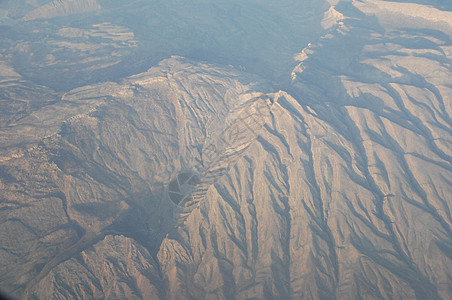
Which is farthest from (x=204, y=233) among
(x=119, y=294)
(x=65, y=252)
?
(x=65, y=252)

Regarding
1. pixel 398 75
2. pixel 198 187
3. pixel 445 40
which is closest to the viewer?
pixel 198 187

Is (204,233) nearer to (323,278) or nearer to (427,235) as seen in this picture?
(323,278)

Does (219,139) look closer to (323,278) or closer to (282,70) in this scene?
(323,278)

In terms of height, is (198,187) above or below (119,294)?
above

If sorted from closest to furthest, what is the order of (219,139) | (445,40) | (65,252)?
(65,252), (219,139), (445,40)

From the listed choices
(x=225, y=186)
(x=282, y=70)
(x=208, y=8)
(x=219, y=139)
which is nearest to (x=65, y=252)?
(x=225, y=186)

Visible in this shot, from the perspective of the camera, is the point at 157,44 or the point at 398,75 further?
the point at 157,44

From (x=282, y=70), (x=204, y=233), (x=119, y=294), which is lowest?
(x=119, y=294)
